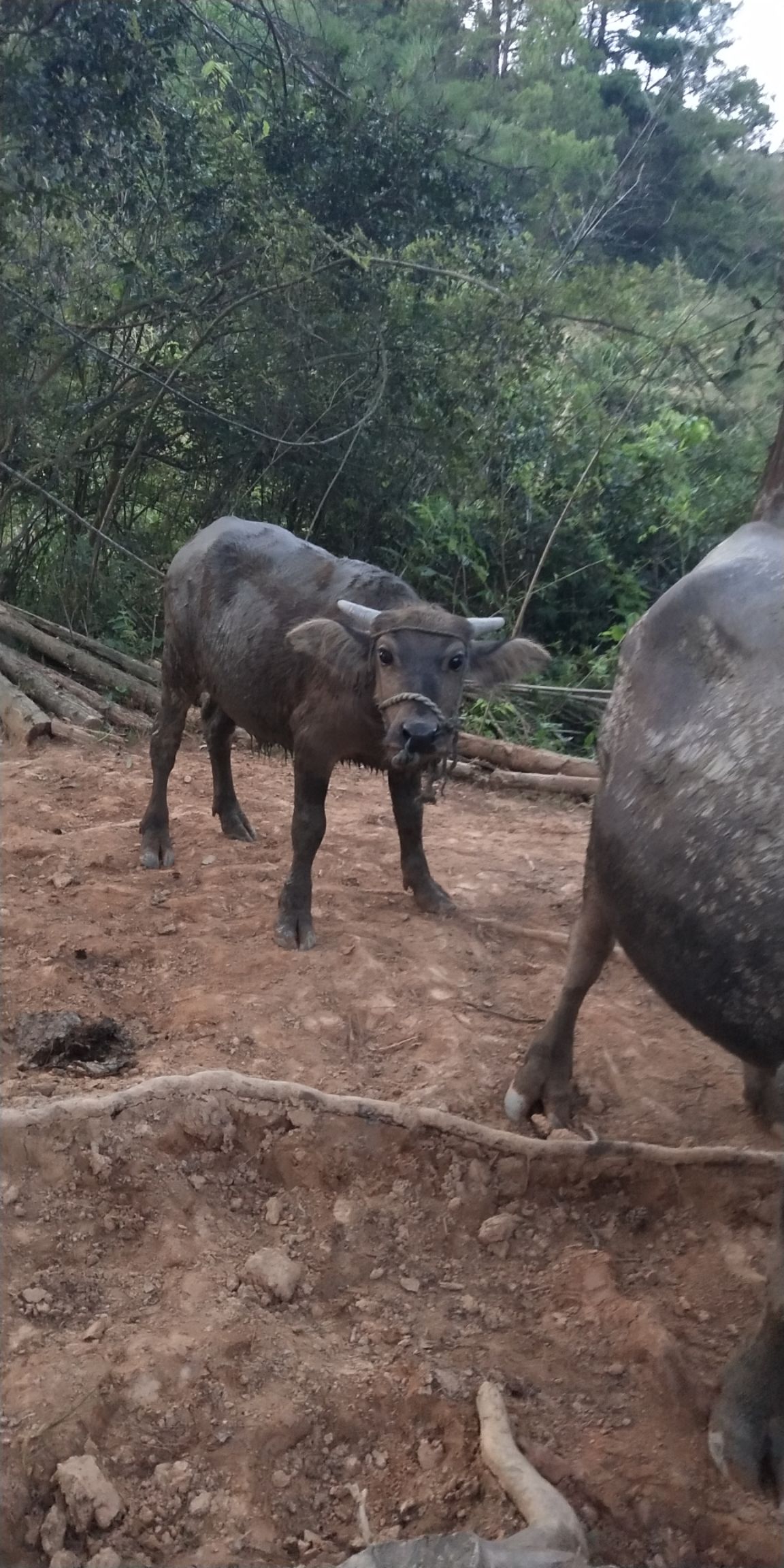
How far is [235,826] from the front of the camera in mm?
5766

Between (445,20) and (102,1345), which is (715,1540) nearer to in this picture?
(102,1345)

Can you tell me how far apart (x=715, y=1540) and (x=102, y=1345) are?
4.04ft

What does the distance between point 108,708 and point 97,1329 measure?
5917 millimetres

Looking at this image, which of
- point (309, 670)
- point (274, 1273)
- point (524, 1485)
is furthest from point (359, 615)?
point (524, 1485)

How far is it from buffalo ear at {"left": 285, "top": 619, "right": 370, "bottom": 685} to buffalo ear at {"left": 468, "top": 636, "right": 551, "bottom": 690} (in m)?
0.46

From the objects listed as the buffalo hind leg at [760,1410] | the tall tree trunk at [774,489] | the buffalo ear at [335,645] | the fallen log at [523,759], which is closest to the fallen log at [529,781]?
the fallen log at [523,759]

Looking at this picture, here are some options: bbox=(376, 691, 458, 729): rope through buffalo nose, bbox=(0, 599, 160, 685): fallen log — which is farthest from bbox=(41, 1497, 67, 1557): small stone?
bbox=(0, 599, 160, 685): fallen log

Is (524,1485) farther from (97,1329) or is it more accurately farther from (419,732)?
(419,732)

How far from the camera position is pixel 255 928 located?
4.59 m

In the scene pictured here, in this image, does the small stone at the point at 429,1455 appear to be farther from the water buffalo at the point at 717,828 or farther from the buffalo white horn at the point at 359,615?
the buffalo white horn at the point at 359,615

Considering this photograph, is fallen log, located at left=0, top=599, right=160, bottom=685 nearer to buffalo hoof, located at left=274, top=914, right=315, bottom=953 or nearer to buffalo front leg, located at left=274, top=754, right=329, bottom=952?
buffalo front leg, located at left=274, top=754, right=329, bottom=952

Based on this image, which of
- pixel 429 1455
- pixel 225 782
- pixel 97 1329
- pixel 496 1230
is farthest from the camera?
pixel 225 782

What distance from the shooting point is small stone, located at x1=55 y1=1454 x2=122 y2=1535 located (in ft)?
6.21

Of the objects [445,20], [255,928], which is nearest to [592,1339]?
[255,928]
